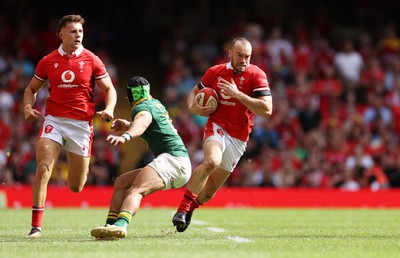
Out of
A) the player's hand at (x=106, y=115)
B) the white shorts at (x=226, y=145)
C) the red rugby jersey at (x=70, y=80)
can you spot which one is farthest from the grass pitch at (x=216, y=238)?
the red rugby jersey at (x=70, y=80)

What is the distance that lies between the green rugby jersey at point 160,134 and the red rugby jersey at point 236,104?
1.36m

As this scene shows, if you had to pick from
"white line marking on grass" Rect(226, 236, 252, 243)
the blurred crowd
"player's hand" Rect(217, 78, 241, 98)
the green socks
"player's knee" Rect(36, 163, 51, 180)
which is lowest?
the blurred crowd

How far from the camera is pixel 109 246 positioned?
29.0 feet

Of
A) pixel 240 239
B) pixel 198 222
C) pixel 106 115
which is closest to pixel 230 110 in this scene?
pixel 106 115

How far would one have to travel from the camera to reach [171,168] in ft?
32.3

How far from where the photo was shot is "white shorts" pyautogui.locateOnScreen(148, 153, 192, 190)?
978 cm

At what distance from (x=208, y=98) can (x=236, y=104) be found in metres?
0.37

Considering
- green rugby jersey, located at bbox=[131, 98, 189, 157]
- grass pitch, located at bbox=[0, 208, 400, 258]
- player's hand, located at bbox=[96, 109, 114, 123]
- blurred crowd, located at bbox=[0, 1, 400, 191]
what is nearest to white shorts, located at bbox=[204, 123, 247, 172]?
grass pitch, located at bbox=[0, 208, 400, 258]

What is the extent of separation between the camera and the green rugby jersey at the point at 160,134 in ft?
32.7

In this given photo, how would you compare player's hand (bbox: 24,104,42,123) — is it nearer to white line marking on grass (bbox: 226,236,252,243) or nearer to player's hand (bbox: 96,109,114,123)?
player's hand (bbox: 96,109,114,123)

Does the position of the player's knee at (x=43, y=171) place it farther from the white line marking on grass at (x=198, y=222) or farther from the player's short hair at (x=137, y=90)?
the white line marking on grass at (x=198, y=222)

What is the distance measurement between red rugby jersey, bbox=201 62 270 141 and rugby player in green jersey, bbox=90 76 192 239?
1366 millimetres

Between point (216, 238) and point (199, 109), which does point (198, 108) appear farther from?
point (216, 238)

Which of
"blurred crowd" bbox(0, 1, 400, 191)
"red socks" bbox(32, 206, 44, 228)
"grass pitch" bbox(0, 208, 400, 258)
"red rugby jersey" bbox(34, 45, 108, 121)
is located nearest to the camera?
"grass pitch" bbox(0, 208, 400, 258)
